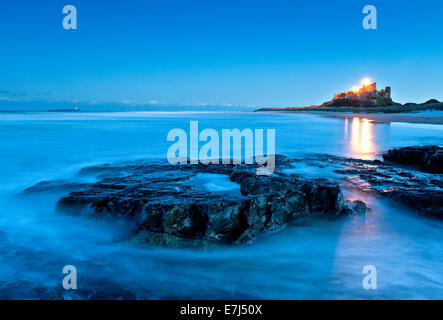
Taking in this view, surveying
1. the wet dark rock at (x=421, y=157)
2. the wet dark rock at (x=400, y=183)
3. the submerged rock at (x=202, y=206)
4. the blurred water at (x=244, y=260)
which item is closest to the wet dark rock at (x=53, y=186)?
the submerged rock at (x=202, y=206)

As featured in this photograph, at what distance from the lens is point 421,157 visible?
7.09 m

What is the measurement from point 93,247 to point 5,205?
8.67ft

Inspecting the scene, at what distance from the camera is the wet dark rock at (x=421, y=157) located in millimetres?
6301

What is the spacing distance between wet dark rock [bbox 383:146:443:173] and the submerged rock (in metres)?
3.72

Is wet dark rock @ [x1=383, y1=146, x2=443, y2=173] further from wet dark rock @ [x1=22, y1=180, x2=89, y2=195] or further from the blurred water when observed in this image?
wet dark rock @ [x1=22, y1=180, x2=89, y2=195]

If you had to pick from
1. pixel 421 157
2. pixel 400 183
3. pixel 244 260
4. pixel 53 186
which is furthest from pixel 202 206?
pixel 421 157

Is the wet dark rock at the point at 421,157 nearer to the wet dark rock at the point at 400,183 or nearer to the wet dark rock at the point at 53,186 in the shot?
the wet dark rock at the point at 400,183

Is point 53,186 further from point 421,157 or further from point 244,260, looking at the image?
point 421,157

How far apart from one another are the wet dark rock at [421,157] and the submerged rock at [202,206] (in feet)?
12.2

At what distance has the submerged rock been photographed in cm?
334

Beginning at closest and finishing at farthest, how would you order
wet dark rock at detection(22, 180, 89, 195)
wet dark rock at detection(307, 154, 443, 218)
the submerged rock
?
the submerged rock
wet dark rock at detection(307, 154, 443, 218)
wet dark rock at detection(22, 180, 89, 195)

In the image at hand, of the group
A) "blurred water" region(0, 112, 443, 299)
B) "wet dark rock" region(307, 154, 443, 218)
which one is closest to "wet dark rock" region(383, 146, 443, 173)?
"wet dark rock" region(307, 154, 443, 218)

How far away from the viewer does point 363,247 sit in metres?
3.40
